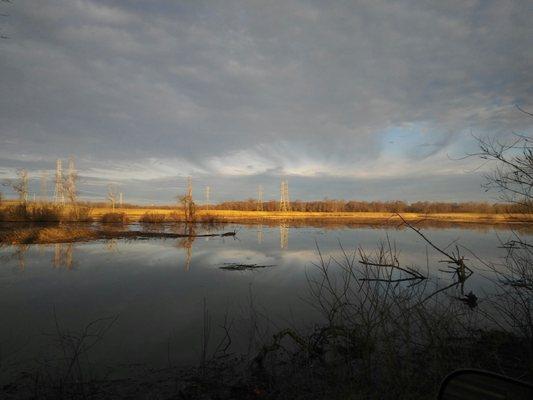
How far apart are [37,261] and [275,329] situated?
1408 centimetres

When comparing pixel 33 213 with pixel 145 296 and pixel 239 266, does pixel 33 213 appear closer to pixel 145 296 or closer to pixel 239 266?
pixel 239 266

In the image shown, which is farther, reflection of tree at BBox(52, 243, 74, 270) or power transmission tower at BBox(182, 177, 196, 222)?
power transmission tower at BBox(182, 177, 196, 222)

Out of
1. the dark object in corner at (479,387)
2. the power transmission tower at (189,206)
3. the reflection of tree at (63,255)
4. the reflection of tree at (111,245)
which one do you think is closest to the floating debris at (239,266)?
the reflection of tree at (63,255)

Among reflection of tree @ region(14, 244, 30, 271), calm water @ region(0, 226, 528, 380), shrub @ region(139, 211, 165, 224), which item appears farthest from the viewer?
shrub @ region(139, 211, 165, 224)

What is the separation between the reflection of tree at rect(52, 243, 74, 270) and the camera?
1555 centimetres

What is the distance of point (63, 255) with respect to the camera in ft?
59.0

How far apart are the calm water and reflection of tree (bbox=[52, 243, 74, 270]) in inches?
1.7

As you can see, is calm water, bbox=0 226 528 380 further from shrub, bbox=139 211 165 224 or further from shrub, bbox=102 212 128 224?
shrub, bbox=139 211 165 224

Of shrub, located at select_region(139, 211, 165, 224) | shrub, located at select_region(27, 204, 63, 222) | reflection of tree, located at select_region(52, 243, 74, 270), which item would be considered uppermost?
shrub, located at select_region(27, 204, 63, 222)

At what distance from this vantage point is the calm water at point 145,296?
659 cm

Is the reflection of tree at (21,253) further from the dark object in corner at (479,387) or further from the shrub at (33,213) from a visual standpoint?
the shrub at (33,213)

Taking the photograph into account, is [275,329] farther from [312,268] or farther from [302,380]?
[312,268]

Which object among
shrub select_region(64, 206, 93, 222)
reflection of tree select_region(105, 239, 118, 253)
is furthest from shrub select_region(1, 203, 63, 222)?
reflection of tree select_region(105, 239, 118, 253)

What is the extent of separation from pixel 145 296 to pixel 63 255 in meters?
10.4
